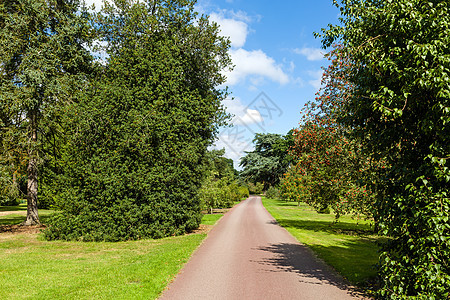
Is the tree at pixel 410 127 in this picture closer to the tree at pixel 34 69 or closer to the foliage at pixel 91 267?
the foliage at pixel 91 267

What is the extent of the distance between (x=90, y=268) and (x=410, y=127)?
950 cm

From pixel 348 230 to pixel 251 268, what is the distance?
39.1ft

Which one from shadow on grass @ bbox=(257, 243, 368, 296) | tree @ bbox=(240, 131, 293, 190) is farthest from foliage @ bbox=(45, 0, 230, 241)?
tree @ bbox=(240, 131, 293, 190)

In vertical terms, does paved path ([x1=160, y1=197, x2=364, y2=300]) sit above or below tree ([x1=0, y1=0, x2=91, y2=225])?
below

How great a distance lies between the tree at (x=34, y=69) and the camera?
1612 centimetres

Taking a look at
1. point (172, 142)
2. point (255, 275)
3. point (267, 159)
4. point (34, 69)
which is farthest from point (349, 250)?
point (267, 159)

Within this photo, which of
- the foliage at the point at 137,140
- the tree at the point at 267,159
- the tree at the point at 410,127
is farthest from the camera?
the tree at the point at 267,159

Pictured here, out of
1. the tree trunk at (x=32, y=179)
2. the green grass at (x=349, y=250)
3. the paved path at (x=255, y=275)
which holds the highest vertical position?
the tree trunk at (x=32, y=179)

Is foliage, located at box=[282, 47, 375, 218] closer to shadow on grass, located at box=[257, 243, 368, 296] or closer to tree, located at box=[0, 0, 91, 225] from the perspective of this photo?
shadow on grass, located at box=[257, 243, 368, 296]

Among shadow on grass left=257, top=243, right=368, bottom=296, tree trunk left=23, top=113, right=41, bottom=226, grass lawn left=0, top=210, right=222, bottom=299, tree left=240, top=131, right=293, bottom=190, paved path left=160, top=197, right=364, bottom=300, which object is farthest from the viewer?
tree left=240, top=131, right=293, bottom=190

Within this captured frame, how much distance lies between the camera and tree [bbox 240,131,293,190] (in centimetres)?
6631

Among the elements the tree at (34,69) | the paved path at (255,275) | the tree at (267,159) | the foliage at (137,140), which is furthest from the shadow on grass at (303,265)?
the tree at (267,159)

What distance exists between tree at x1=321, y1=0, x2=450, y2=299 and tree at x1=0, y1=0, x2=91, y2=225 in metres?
17.1

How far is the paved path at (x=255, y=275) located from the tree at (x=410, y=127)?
1.82 meters
